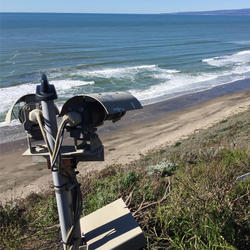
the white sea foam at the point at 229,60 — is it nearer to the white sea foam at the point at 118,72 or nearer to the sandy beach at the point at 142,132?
the white sea foam at the point at 118,72

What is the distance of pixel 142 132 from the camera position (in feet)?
64.5

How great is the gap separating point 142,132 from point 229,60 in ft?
112

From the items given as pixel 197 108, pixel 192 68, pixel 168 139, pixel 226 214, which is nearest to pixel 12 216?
pixel 226 214

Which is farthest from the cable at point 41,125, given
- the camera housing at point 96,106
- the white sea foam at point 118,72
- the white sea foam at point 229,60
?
the white sea foam at point 229,60

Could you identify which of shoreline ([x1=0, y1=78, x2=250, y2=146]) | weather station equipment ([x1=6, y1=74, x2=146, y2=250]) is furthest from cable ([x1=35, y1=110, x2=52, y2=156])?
shoreline ([x1=0, y1=78, x2=250, y2=146])

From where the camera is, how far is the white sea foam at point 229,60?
4499cm

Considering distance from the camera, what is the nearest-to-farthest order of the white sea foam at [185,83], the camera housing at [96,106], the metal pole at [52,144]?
the metal pole at [52,144], the camera housing at [96,106], the white sea foam at [185,83]

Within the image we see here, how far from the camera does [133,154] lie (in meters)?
15.9

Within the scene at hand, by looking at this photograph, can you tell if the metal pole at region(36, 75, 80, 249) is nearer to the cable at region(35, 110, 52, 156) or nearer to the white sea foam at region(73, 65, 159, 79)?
the cable at region(35, 110, 52, 156)

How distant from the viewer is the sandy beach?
13617 millimetres

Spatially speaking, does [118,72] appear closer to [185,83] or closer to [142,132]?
[185,83]

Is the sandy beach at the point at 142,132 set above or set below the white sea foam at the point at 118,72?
below

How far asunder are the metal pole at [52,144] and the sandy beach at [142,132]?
793 centimetres

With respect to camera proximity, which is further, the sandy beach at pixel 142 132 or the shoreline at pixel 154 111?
the shoreline at pixel 154 111
